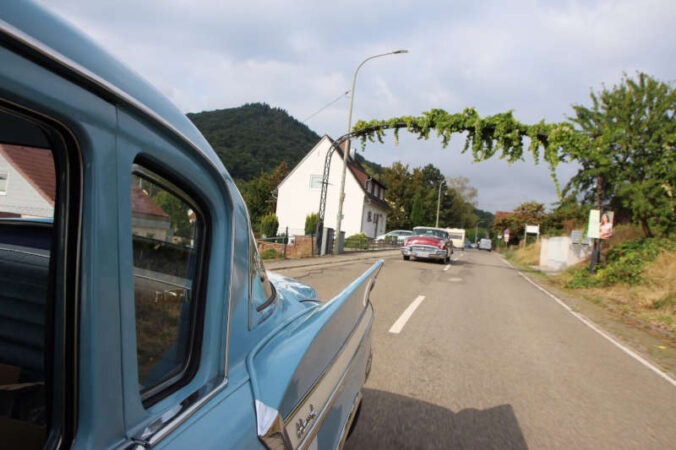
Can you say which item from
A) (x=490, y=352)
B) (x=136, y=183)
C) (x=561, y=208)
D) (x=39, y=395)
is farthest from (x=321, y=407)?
(x=561, y=208)

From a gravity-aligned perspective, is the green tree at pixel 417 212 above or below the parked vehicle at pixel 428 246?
above

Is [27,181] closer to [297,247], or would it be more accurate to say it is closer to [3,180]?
[3,180]

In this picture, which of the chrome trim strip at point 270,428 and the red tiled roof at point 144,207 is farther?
the chrome trim strip at point 270,428

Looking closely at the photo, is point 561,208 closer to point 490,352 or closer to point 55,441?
point 490,352

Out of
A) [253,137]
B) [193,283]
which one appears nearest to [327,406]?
[193,283]

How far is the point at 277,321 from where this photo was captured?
1.60 meters

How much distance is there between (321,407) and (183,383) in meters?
0.56

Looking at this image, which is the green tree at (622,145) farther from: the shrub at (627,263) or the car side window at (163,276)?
the car side window at (163,276)

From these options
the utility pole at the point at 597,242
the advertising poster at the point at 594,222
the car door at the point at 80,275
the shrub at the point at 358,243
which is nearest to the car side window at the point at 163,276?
the car door at the point at 80,275

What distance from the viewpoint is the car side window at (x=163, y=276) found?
3.03 feet

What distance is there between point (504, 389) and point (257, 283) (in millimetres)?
3399

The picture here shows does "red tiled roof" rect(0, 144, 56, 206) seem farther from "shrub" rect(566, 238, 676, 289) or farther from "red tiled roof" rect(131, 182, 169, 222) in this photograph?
"shrub" rect(566, 238, 676, 289)

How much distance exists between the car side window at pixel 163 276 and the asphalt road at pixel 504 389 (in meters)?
1.94

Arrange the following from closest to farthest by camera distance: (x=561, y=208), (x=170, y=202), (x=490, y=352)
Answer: (x=170, y=202)
(x=490, y=352)
(x=561, y=208)
